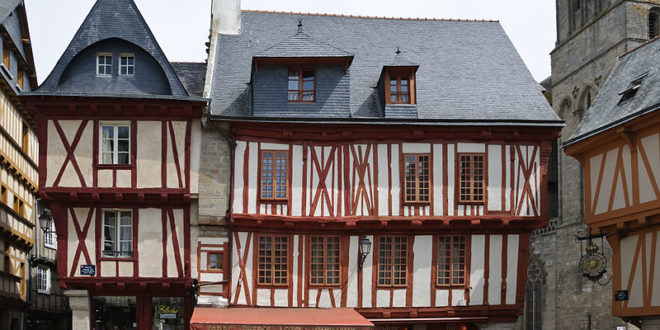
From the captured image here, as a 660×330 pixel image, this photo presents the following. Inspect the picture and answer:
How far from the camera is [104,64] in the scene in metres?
23.8

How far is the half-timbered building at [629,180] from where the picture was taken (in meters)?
22.1

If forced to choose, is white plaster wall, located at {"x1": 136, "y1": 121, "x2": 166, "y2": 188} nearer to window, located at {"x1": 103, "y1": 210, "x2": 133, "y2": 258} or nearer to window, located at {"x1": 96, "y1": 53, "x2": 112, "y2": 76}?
window, located at {"x1": 103, "y1": 210, "x2": 133, "y2": 258}

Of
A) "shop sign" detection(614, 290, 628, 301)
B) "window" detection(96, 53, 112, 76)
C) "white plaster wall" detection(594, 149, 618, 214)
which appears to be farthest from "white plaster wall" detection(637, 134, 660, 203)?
"window" detection(96, 53, 112, 76)

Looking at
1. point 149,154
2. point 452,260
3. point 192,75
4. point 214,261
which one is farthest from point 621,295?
point 192,75

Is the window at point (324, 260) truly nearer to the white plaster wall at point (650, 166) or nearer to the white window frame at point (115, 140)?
the white window frame at point (115, 140)

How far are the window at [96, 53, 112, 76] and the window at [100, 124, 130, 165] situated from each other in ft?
4.47

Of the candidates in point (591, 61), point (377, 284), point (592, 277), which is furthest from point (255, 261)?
point (591, 61)

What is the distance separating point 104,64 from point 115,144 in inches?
81.5

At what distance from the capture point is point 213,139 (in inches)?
931

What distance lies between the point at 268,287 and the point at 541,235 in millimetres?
24056

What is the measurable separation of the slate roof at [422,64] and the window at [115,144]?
88.2 inches

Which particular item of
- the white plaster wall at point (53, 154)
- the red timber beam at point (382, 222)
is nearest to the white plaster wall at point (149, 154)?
the white plaster wall at point (53, 154)

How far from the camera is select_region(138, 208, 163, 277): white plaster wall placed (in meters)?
23.0

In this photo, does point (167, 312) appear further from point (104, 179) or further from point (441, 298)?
point (441, 298)
